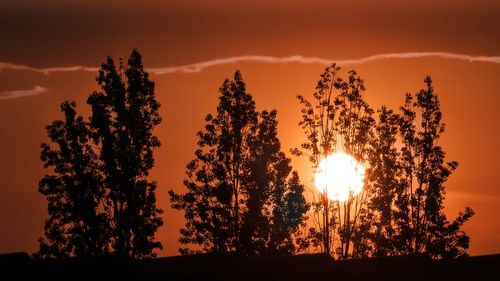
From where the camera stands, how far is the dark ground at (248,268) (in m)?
36.6

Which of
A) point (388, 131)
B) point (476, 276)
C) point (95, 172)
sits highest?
point (388, 131)

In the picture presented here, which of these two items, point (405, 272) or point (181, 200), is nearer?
point (405, 272)

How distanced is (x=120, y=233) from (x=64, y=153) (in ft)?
18.4

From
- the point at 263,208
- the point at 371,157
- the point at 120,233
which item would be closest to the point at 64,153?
the point at 120,233

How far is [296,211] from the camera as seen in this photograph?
170 feet

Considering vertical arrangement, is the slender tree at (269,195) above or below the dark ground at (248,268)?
above

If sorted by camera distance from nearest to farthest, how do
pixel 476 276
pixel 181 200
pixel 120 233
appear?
1. pixel 476 276
2. pixel 120 233
3. pixel 181 200

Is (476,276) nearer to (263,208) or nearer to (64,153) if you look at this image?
(263,208)

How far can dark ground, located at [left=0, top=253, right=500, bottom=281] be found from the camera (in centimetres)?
3656

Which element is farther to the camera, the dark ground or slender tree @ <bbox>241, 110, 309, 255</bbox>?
slender tree @ <bbox>241, 110, 309, 255</bbox>

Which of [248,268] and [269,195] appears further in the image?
[269,195]

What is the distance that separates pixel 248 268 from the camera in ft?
127

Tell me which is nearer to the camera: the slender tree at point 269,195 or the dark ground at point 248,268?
the dark ground at point 248,268

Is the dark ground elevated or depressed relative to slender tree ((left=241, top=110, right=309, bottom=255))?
depressed
